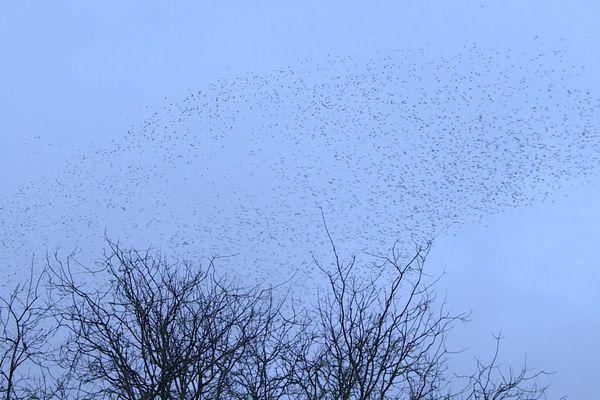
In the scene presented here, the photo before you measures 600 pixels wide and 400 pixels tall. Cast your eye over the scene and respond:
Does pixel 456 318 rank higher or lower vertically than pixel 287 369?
higher

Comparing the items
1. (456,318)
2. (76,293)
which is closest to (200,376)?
(76,293)

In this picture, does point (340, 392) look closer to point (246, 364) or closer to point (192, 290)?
point (246, 364)

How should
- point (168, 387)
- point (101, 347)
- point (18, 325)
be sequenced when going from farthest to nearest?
point (18, 325) < point (101, 347) < point (168, 387)

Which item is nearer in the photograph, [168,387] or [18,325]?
[168,387]

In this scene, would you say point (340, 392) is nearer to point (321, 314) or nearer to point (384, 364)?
point (384, 364)

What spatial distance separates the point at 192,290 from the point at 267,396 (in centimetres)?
177

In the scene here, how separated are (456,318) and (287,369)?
6.83 feet

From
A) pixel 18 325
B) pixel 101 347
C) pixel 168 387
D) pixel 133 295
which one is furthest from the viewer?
pixel 18 325

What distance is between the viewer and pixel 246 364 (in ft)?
31.5

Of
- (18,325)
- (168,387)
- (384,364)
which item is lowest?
(168,387)

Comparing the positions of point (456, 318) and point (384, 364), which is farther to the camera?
point (456, 318)

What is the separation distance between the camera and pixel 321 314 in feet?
31.6

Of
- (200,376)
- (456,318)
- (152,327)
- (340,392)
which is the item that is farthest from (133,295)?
(456,318)

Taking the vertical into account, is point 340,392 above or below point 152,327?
below
